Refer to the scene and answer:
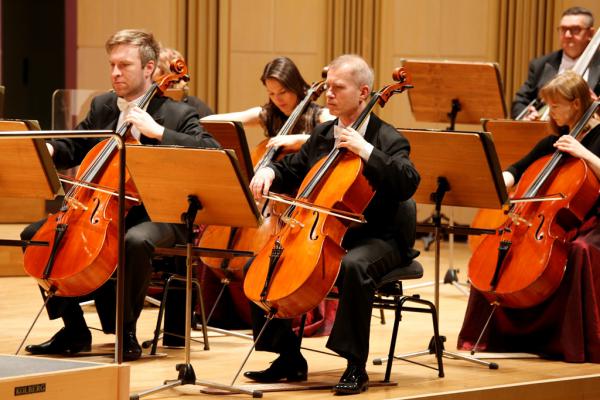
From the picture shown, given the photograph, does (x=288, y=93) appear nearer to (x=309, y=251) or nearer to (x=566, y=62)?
A: (x=309, y=251)

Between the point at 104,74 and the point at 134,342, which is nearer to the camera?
the point at 134,342

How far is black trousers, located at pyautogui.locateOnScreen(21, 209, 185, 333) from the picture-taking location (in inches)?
158

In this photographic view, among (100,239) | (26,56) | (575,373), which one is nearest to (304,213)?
(100,239)

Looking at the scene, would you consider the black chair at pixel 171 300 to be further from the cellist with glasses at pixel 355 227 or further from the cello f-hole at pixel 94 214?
the cellist with glasses at pixel 355 227

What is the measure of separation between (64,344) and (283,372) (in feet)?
2.99

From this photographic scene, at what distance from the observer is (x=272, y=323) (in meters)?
3.80

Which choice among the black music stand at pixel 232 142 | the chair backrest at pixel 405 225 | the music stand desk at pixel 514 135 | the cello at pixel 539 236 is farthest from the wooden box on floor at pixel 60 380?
the music stand desk at pixel 514 135

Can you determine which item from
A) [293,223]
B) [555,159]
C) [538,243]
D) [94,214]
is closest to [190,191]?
[293,223]

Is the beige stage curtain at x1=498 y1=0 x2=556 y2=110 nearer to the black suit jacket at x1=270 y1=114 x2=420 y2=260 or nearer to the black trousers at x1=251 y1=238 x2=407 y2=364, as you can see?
the black suit jacket at x1=270 y1=114 x2=420 y2=260

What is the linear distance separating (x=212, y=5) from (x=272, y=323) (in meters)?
4.73

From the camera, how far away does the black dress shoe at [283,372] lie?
3.75 m

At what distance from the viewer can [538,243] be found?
409cm

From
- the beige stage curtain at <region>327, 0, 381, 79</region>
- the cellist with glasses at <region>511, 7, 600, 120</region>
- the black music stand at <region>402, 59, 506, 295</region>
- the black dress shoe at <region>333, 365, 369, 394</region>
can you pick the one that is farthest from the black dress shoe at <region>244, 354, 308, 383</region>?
the beige stage curtain at <region>327, 0, 381, 79</region>

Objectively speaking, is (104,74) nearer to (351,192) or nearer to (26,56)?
(26,56)
